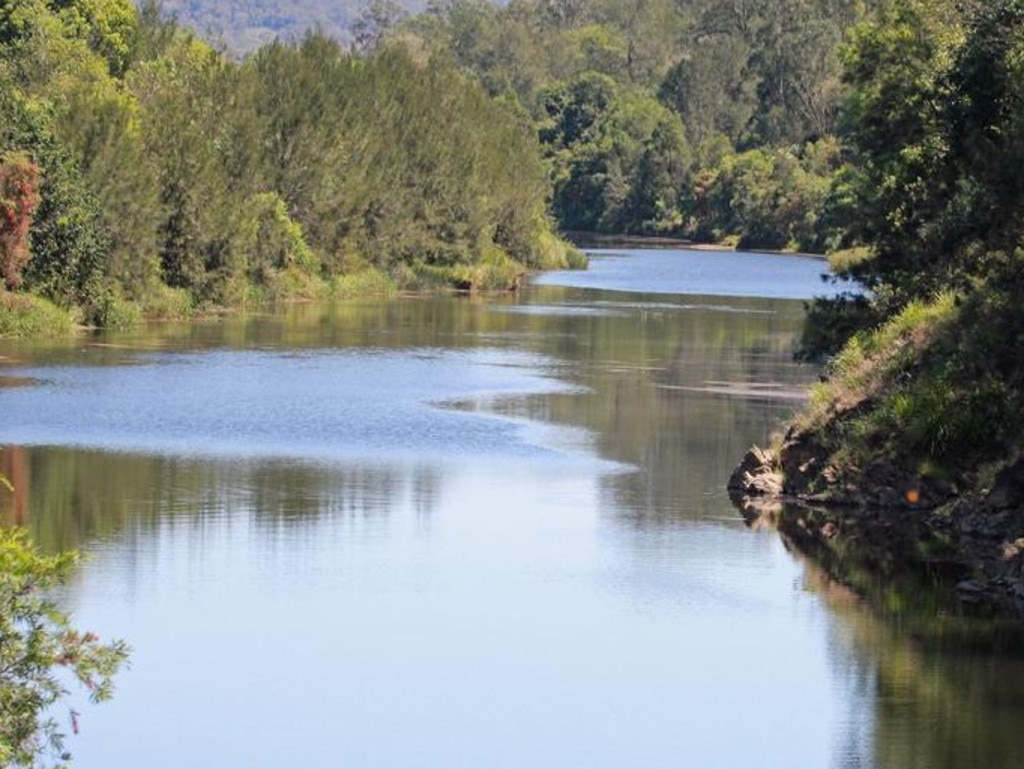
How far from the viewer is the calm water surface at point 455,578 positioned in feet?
78.8

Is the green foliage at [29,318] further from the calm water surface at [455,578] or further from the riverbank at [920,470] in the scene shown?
the riverbank at [920,470]

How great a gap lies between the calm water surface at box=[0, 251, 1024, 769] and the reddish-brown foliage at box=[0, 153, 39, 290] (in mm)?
3574

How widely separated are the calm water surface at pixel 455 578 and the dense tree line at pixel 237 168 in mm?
10088

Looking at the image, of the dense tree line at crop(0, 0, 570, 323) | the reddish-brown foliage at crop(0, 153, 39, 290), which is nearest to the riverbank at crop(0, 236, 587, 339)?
the dense tree line at crop(0, 0, 570, 323)

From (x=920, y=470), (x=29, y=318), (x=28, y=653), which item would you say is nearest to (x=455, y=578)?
(x=920, y=470)

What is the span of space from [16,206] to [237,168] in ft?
94.0

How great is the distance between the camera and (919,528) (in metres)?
36.1

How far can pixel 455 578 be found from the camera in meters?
32.2

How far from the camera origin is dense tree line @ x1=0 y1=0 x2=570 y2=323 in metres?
70.4

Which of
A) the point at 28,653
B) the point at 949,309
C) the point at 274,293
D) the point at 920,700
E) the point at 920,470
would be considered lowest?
the point at 920,700

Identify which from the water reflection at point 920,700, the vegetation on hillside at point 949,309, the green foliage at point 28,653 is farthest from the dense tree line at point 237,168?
the green foliage at point 28,653

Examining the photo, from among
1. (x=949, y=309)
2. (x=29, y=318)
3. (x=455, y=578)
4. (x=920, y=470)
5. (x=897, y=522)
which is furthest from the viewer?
(x=29, y=318)

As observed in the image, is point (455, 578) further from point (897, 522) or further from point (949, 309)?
point (949, 309)

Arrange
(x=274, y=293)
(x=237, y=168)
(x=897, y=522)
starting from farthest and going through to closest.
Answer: (x=237, y=168)
(x=274, y=293)
(x=897, y=522)
